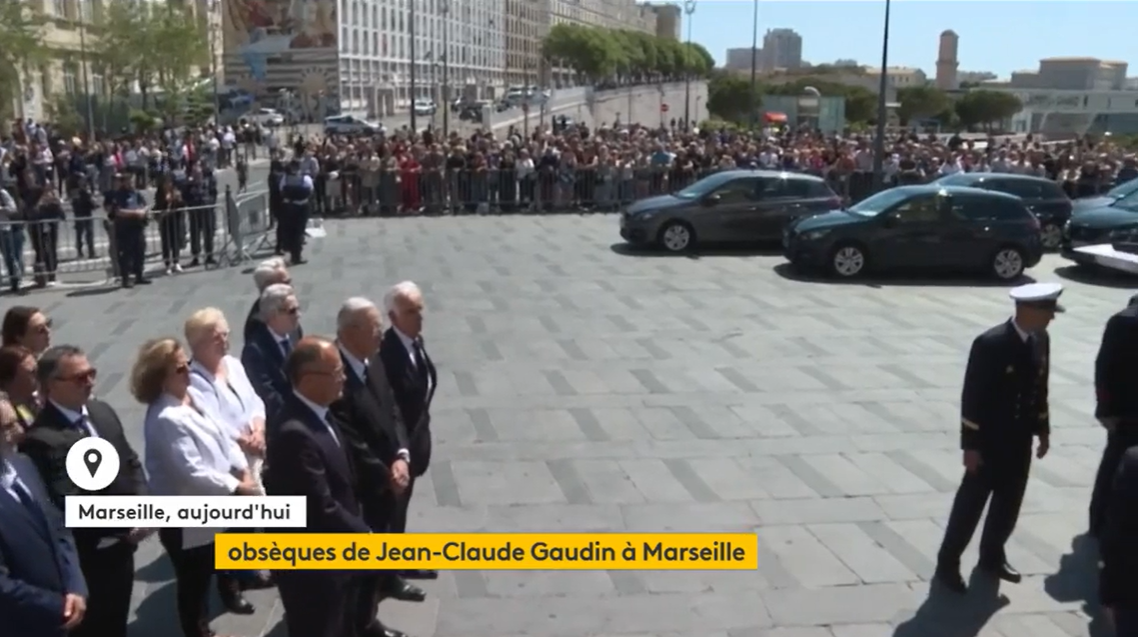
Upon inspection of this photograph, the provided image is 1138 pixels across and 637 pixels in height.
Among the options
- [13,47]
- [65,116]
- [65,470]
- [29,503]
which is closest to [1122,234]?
[65,470]

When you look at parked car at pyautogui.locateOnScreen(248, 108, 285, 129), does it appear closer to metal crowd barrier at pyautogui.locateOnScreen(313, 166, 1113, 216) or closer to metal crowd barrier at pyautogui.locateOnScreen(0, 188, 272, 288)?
metal crowd barrier at pyautogui.locateOnScreen(313, 166, 1113, 216)

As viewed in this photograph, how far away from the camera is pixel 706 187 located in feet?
62.5

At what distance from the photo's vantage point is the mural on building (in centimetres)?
9100

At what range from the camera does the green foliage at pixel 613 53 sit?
124688 millimetres

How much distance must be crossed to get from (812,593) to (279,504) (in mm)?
3100

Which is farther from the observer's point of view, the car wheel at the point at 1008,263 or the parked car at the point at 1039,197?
the parked car at the point at 1039,197

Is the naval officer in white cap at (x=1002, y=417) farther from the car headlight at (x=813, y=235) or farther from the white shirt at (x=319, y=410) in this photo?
the car headlight at (x=813, y=235)

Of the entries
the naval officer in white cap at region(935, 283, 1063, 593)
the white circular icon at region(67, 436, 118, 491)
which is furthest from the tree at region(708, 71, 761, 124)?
the white circular icon at region(67, 436, 118, 491)

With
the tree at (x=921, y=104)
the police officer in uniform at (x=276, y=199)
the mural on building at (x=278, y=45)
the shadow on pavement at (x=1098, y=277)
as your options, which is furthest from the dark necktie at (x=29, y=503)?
the tree at (x=921, y=104)

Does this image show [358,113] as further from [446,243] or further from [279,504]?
[279,504]

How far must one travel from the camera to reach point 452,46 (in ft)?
395

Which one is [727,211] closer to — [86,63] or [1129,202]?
[1129,202]

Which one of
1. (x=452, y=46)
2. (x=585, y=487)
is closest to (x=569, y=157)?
(x=585, y=487)

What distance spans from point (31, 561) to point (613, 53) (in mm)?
129667
